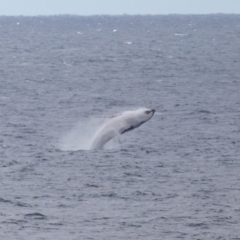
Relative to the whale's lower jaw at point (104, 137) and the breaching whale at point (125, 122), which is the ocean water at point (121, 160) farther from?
the breaching whale at point (125, 122)

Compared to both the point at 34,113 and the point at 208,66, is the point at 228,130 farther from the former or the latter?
the point at 208,66

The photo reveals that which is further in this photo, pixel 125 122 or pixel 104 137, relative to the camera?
pixel 104 137

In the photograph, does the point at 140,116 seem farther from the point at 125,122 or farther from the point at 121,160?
the point at 121,160

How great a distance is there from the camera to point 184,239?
2828cm

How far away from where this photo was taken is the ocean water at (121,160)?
98.8 feet

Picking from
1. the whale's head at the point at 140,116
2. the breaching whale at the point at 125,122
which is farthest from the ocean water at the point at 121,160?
the whale's head at the point at 140,116

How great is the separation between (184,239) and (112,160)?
1154 centimetres

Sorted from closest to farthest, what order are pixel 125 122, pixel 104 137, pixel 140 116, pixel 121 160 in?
pixel 140 116
pixel 125 122
pixel 104 137
pixel 121 160

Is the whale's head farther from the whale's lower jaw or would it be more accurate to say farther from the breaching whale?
the whale's lower jaw

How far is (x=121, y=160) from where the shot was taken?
3959cm

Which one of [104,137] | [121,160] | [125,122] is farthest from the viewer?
[121,160]

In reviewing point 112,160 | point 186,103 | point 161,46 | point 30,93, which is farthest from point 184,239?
point 161,46

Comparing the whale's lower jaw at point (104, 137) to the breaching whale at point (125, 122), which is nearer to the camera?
the breaching whale at point (125, 122)

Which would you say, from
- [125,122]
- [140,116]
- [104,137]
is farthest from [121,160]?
[140,116]
